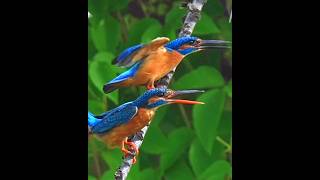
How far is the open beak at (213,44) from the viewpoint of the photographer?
2.77m

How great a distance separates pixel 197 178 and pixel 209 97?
28 centimetres

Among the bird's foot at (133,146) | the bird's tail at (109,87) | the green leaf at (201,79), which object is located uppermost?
the green leaf at (201,79)

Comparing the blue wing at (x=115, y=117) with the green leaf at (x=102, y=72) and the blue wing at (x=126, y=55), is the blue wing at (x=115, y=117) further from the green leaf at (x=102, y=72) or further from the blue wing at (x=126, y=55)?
the blue wing at (x=126, y=55)

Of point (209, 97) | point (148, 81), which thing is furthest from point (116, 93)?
point (209, 97)

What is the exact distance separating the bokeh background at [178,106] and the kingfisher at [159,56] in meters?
0.02

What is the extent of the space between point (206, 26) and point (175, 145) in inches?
16.8

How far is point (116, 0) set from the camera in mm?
2826

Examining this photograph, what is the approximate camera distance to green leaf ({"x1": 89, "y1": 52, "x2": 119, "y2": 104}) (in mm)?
2811

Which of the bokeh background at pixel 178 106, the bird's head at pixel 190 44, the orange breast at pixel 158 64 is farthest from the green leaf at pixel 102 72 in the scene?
the bird's head at pixel 190 44

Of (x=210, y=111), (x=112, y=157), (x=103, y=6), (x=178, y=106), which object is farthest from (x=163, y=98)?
(x=103, y=6)

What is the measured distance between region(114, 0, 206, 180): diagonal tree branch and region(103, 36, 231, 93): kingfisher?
0.07ft

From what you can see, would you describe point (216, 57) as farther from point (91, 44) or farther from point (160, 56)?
point (91, 44)

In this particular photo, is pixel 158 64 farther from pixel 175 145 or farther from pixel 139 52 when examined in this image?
pixel 175 145

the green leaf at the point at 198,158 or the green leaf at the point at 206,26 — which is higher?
the green leaf at the point at 206,26
